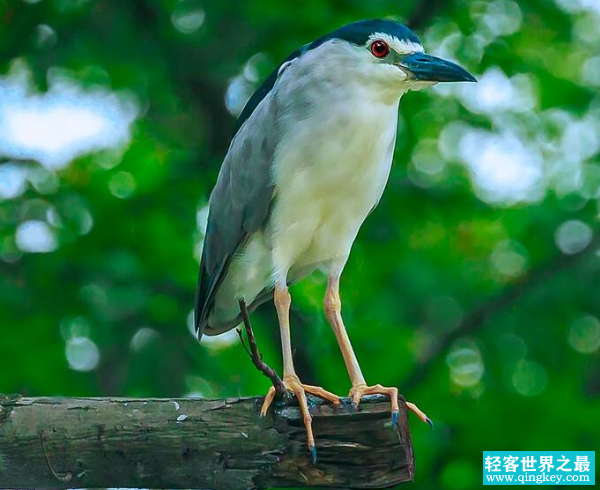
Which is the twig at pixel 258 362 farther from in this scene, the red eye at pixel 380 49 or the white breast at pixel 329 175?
the red eye at pixel 380 49

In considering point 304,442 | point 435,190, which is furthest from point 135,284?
point 304,442

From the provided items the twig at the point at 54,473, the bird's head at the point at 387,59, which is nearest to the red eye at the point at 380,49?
the bird's head at the point at 387,59

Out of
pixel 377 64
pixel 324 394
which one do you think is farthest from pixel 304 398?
pixel 377 64

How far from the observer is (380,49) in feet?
9.35

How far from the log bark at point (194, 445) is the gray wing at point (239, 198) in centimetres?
77

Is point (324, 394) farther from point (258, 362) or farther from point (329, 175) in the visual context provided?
point (329, 175)

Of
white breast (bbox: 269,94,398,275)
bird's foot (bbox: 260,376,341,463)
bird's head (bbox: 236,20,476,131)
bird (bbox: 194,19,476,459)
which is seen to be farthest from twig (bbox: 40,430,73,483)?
bird's head (bbox: 236,20,476,131)

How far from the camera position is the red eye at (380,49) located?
284 cm

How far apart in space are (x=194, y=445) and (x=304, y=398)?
0.93ft

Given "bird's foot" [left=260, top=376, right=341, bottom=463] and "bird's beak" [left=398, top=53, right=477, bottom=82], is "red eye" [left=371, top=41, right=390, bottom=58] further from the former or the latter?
"bird's foot" [left=260, top=376, right=341, bottom=463]

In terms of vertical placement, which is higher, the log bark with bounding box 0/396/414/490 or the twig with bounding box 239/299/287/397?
the twig with bounding box 239/299/287/397

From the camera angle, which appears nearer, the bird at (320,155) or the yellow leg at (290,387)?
the yellow leg at (290,387)

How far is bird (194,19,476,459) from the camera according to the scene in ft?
9.32

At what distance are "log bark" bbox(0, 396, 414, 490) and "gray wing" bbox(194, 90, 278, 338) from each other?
77cm
